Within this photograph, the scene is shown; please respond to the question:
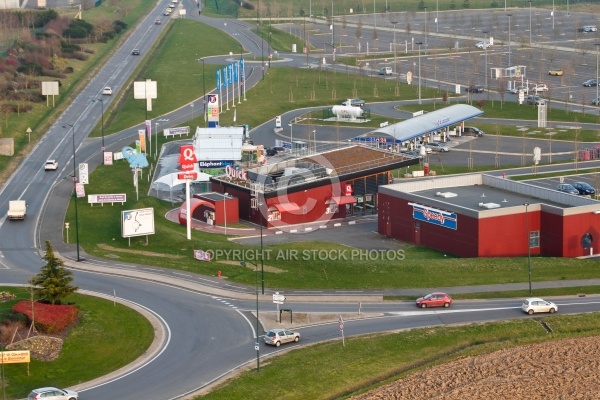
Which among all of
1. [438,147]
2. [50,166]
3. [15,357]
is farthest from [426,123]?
[15,357]

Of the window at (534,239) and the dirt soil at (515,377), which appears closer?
the dirt soil at (515,377)

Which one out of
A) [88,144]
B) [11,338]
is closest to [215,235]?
[11,338]

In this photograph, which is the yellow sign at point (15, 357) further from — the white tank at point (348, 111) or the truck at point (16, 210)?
the white tank at point (348, 111)

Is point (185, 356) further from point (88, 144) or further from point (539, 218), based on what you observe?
point (88, 144)

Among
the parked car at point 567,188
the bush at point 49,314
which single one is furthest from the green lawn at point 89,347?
the parked car at point 567,188

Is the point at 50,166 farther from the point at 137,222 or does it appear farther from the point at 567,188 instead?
the point at 567,188

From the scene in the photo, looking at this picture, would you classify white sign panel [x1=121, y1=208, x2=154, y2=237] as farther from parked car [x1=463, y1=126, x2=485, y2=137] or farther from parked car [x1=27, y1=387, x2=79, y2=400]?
parked car [x1=463, y1=126, x2=485, y2=137]

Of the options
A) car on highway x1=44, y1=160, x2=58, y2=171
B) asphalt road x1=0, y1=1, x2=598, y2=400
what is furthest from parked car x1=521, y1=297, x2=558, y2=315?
car on highway x1=44, y1=160, x2=58, y2=171

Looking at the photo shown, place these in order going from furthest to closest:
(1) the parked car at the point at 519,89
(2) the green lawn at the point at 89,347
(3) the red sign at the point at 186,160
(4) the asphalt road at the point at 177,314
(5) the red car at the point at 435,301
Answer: (1) the parked car at the point at 519,89
(3) the red sign at the point at 186,160
(5) the red car at the point at 435,301
(4) the asphalt road at the point at 177,314
(2) the green lawn at the point at 89,347
